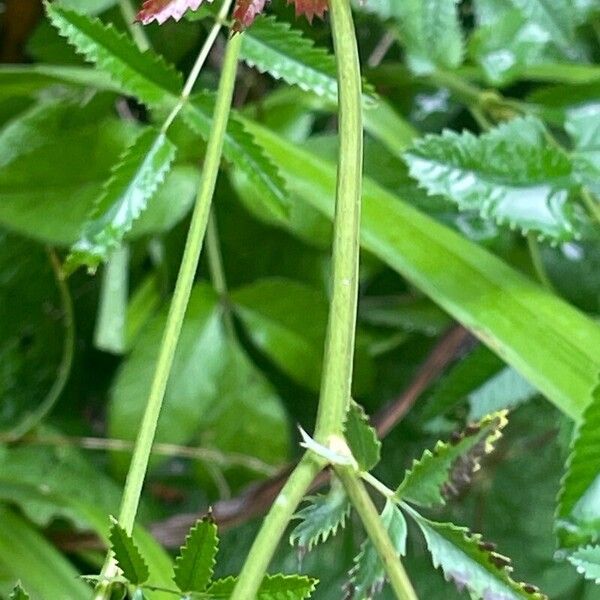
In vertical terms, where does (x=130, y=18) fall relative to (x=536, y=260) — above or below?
above

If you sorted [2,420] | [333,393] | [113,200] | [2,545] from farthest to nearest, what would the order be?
1. [2,420]
2. [2,545]
3. [113,200]
4. [333,393]

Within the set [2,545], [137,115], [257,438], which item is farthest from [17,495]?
[137,115]

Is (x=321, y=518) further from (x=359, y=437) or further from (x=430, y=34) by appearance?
(x=430, y=34)

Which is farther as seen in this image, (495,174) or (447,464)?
(495,174)

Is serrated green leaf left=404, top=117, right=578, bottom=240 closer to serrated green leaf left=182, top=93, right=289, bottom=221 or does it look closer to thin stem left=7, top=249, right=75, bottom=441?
serrated green leaf left=182, top=93, right=289, bottom=221

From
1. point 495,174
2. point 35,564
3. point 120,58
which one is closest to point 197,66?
point 120,58

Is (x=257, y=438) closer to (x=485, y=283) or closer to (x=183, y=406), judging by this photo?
(x=183, y=406)

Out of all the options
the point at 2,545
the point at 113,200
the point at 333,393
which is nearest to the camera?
the point at 333,393
